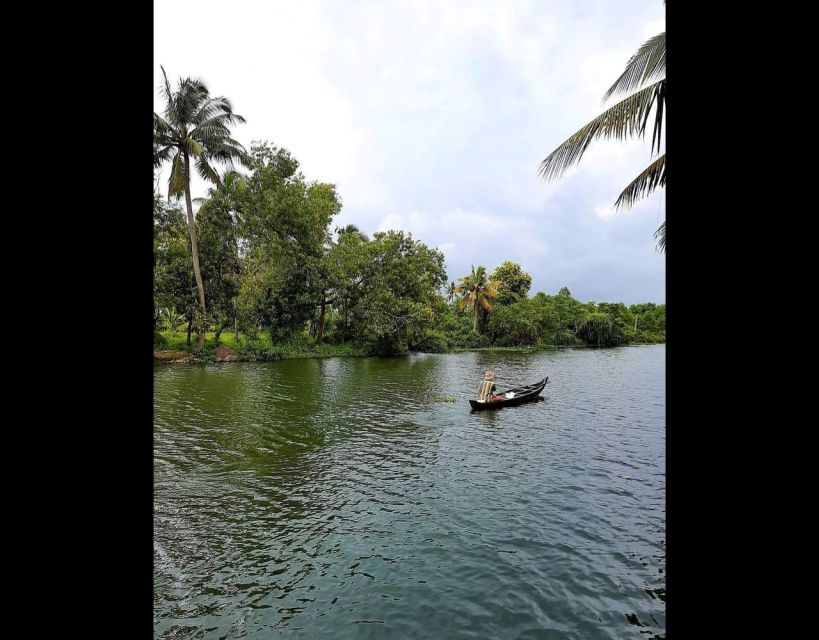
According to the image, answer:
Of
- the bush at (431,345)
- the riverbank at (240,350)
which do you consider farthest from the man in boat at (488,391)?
the bush at (431,345)

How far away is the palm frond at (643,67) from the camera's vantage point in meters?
5.98

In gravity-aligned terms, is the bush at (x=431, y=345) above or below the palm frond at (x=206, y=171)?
below

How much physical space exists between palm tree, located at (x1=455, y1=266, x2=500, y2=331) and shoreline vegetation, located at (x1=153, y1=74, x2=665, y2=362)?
9.90 metres

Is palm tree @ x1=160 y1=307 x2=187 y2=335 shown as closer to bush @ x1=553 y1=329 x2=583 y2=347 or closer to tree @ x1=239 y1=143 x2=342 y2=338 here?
tree @ x1=239 y1=143 x2=342 y2=338

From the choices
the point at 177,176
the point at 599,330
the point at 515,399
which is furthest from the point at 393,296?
the point at 599,330

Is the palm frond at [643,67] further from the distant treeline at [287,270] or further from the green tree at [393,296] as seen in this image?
the green tree at [393,296]

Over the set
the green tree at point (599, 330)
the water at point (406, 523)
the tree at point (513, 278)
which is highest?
the tree at point (513, 278)

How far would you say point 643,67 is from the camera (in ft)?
20.4

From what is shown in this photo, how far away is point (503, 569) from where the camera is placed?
5.20 m

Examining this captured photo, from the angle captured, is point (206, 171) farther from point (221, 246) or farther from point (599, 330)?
point (599, 330)

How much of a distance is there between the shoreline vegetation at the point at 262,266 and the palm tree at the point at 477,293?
9.90 metres

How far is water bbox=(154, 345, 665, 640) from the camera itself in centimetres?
441

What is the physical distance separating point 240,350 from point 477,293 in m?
25.7
